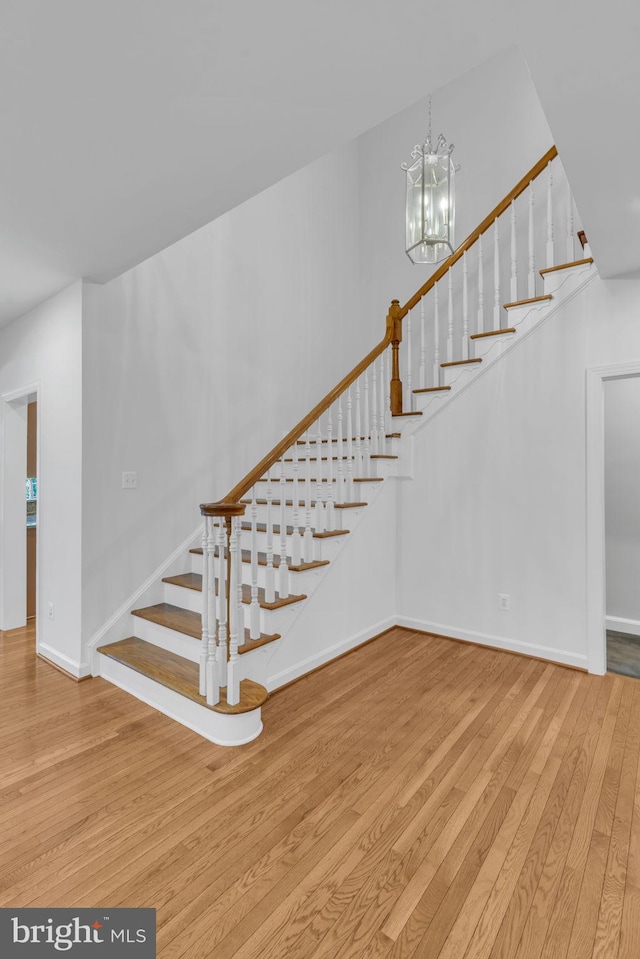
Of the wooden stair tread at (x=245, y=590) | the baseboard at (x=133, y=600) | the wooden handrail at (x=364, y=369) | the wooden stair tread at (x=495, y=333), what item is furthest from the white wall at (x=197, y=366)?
the wooden stair tread at (x=495, y=333)

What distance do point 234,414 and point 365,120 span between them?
2.72 meters

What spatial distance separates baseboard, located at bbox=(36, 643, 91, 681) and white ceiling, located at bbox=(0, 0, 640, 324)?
8.54ft

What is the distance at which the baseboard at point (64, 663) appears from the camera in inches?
122

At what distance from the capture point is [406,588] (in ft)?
13.4

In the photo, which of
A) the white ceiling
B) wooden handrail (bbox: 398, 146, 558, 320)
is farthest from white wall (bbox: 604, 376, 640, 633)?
the white ceiling

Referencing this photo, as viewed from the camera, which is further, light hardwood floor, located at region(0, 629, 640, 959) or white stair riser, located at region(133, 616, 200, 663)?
white stair riser, located at region(133, 616, 200, 663)

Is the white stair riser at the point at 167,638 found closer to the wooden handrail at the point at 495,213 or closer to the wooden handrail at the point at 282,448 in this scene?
the wooden handrail at the point at 282,448

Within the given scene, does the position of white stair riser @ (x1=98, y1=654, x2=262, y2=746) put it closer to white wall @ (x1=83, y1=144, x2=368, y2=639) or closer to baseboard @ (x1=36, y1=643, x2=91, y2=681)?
baseboard @ (x1=36, y1=643, x2=91, y2=681)

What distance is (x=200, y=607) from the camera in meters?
3.29

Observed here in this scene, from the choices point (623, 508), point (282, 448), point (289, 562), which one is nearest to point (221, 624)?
point (289, 562)

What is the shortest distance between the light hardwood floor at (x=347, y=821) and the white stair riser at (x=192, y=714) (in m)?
0.05

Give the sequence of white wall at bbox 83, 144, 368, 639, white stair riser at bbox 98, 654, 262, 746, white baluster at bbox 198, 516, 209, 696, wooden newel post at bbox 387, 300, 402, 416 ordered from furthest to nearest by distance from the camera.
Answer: wooden newel post at bbox 387, 300, 402, 416
white wall at bbox 83, 144, 368, 639
white baluster at bbox 198, 516, 209, 696
white stair riser at bbox 98, 654, 262, 746

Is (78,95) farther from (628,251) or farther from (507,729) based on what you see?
(507,729)

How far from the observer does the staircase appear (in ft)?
8.05
